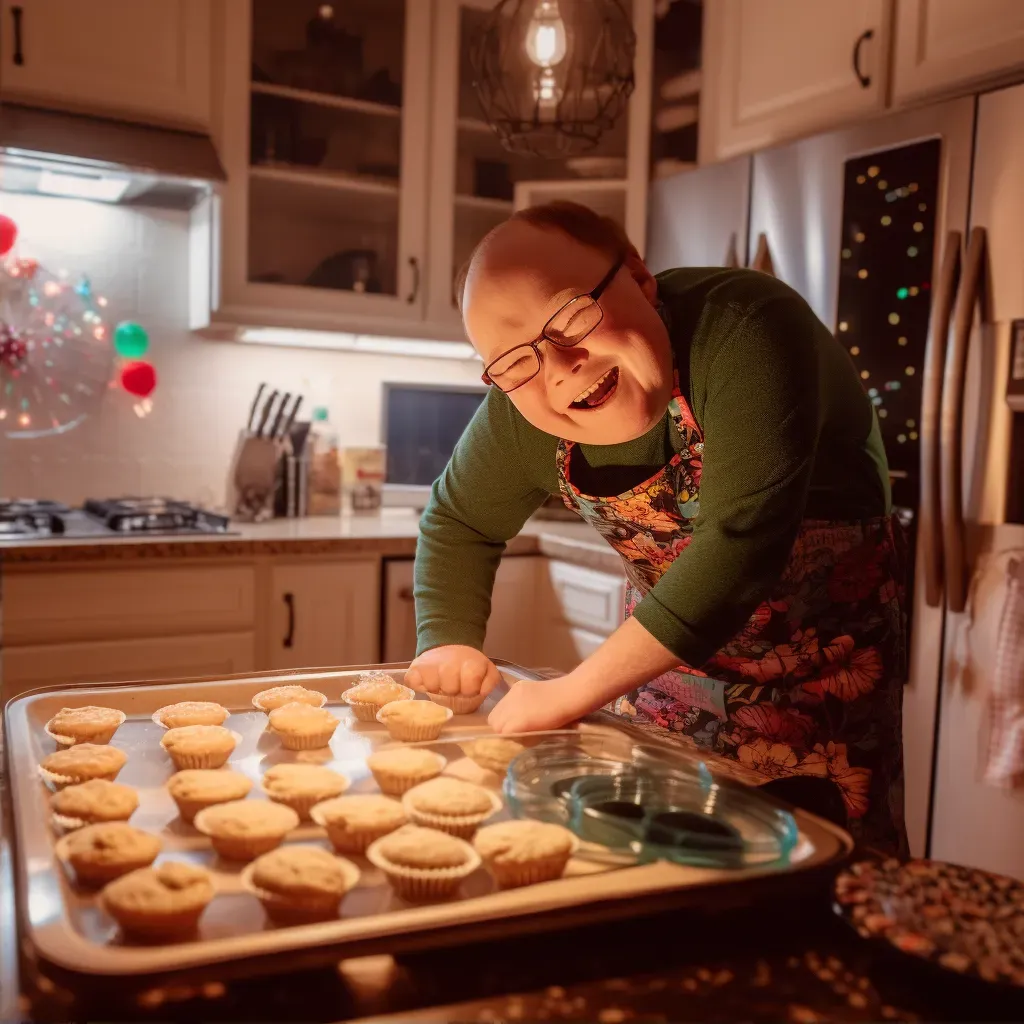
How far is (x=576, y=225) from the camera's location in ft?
3.06

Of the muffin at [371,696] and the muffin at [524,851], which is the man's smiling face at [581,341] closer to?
the muffin at [371,696]

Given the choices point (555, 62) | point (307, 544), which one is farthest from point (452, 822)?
point (307, 544)

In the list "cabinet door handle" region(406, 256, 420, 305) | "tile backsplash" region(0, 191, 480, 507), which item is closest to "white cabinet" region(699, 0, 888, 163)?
"cabinet door handle" region(406, 256, 420, 305)

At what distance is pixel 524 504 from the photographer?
4.21ft

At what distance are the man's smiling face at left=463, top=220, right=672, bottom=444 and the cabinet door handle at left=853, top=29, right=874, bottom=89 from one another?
1.55 metres

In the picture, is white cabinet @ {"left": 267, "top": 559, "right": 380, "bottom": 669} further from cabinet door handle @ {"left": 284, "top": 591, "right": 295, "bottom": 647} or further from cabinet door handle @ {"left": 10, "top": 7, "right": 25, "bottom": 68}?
cabinet door handle @ {"left": 10, "top": 7, "right": 25, "bottom": 68}

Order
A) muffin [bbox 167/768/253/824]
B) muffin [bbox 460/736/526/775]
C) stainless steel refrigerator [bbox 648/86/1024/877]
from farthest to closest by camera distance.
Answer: stainless steel refrigerator [bbox 648/86/1024/877] → muffin [bbox 460/736/526/775] → muffin [bbox 167/768/253/824]

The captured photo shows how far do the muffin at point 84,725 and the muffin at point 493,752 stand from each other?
31cm

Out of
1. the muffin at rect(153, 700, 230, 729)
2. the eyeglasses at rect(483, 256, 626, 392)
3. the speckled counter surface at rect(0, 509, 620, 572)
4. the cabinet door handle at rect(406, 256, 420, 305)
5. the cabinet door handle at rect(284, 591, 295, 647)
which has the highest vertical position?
the cabinet door handle at rect(406, 256, 420, 305)

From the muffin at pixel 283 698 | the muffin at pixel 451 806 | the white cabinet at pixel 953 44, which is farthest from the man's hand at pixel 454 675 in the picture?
the white cabinet at pixel 953 44

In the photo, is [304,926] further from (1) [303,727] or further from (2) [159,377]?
(2) [159,377]

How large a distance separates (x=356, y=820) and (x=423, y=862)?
0.25 feet

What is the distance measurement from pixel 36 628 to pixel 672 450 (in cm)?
162

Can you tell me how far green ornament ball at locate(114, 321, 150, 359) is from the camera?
8.91 feet
